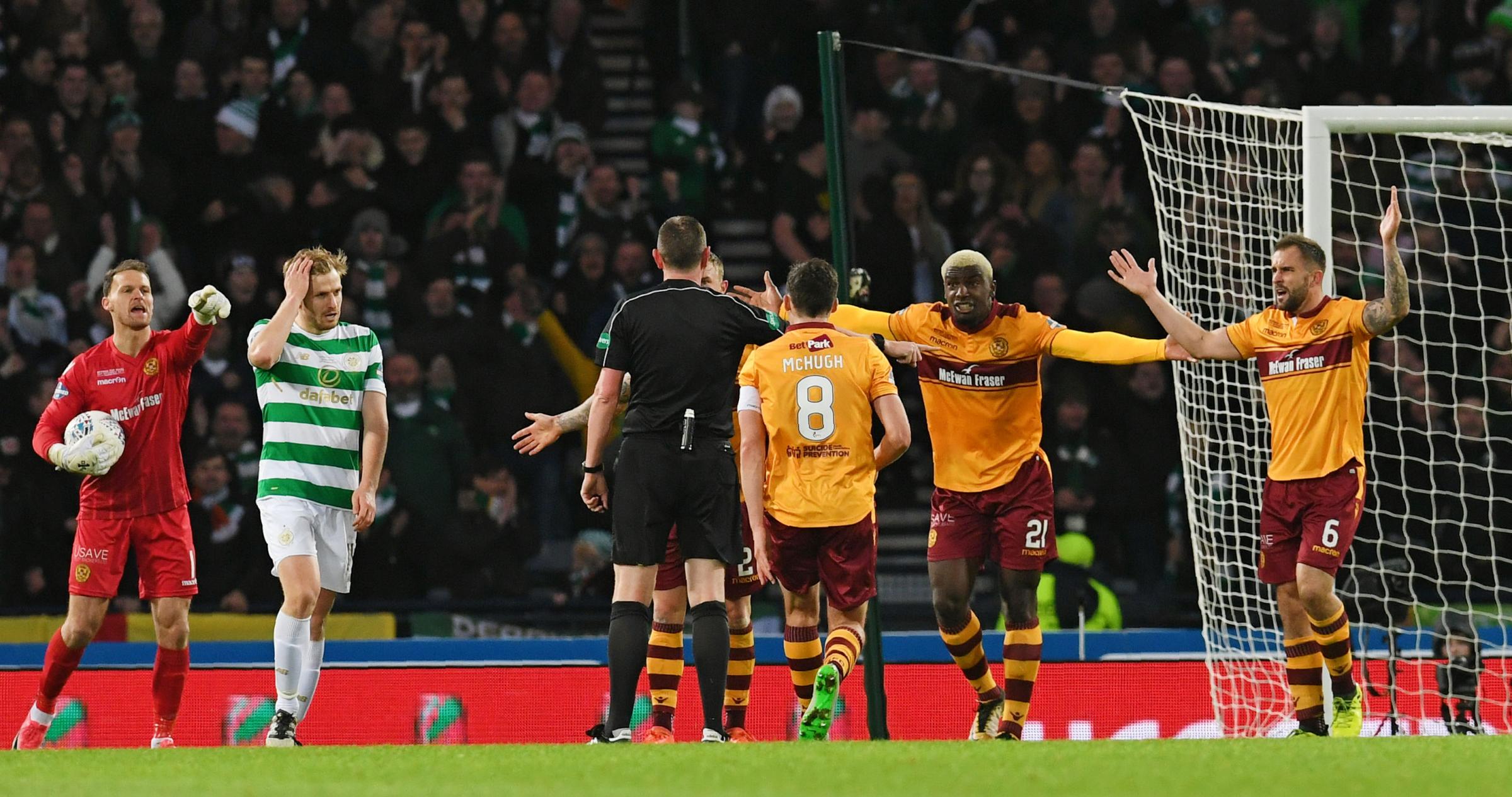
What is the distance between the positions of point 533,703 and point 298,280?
9.94ft

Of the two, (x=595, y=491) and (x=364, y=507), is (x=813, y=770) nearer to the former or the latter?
(x=595, y=491)

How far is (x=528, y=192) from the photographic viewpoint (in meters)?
15.1

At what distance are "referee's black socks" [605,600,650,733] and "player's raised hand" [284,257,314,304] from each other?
193cm

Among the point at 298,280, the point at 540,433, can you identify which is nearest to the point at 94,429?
the point at 298,280

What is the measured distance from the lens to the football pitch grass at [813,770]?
5582 mm

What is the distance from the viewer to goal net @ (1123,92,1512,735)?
9812 millimetres

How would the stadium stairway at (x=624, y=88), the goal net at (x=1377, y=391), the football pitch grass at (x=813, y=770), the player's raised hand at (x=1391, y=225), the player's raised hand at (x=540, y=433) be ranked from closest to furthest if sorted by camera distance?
the football pitch grass at (x=813, y=770), the player's raised hand at (x=540, y=433), the player's raised hand at (x=1391, y=225), the goal net at (x=1377, y=391), the stadium stairway at (x=624, y=88)

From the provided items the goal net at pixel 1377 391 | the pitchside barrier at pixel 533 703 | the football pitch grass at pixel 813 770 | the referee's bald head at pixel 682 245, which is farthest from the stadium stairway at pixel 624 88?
the football pitch grass at pixel 813 770

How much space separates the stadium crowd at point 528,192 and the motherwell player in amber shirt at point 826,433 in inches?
200

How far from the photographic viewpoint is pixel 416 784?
5.82 meters

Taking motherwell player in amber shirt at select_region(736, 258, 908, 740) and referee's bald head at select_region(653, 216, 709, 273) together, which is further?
motherwell player in amber shirt at select_region(736, 258, 908, 740)

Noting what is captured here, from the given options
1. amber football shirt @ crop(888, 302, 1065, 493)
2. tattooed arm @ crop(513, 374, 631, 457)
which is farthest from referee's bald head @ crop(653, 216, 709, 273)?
amber football shirt @ crop(888, 302, 1065, 493)

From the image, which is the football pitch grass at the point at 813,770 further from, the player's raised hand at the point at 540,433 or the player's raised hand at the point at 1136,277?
the player's raised hand at the point at 1136,277

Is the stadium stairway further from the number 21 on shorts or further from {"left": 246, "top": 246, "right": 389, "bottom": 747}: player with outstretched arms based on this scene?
the number 21 on shorts
